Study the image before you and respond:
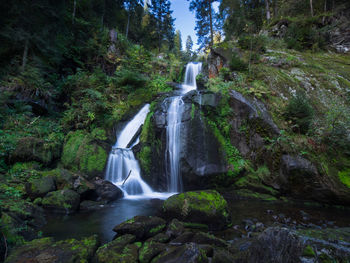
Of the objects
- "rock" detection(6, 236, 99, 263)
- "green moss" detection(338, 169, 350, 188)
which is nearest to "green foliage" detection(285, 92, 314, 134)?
"green moss" detection(338, 169, 350, 188)

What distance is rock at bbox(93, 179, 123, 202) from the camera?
20.9 ft

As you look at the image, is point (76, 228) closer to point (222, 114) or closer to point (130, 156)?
point (130, 156)

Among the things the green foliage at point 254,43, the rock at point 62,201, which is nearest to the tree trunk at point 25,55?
the rock at point 62,201

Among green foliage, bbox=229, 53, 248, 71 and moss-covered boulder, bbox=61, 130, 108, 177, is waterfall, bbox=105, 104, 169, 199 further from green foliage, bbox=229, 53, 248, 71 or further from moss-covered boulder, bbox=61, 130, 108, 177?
green foliage, bbox=229, 53, 248, 71

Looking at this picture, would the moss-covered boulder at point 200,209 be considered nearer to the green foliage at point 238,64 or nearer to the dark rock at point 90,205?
the dark rock at point 90,205

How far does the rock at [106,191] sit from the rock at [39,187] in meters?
1.49

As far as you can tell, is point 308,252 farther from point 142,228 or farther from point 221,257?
point 142,228

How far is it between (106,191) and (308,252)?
6427mm

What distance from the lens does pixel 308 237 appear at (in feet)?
6.82

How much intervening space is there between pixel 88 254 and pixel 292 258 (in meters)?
3.30

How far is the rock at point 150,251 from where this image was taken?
2.96m

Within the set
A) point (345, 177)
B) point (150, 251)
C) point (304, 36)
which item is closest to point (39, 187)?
point (150, 251)

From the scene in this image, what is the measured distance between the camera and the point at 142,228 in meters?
3.78

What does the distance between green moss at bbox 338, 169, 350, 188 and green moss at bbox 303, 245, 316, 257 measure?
564 cm
